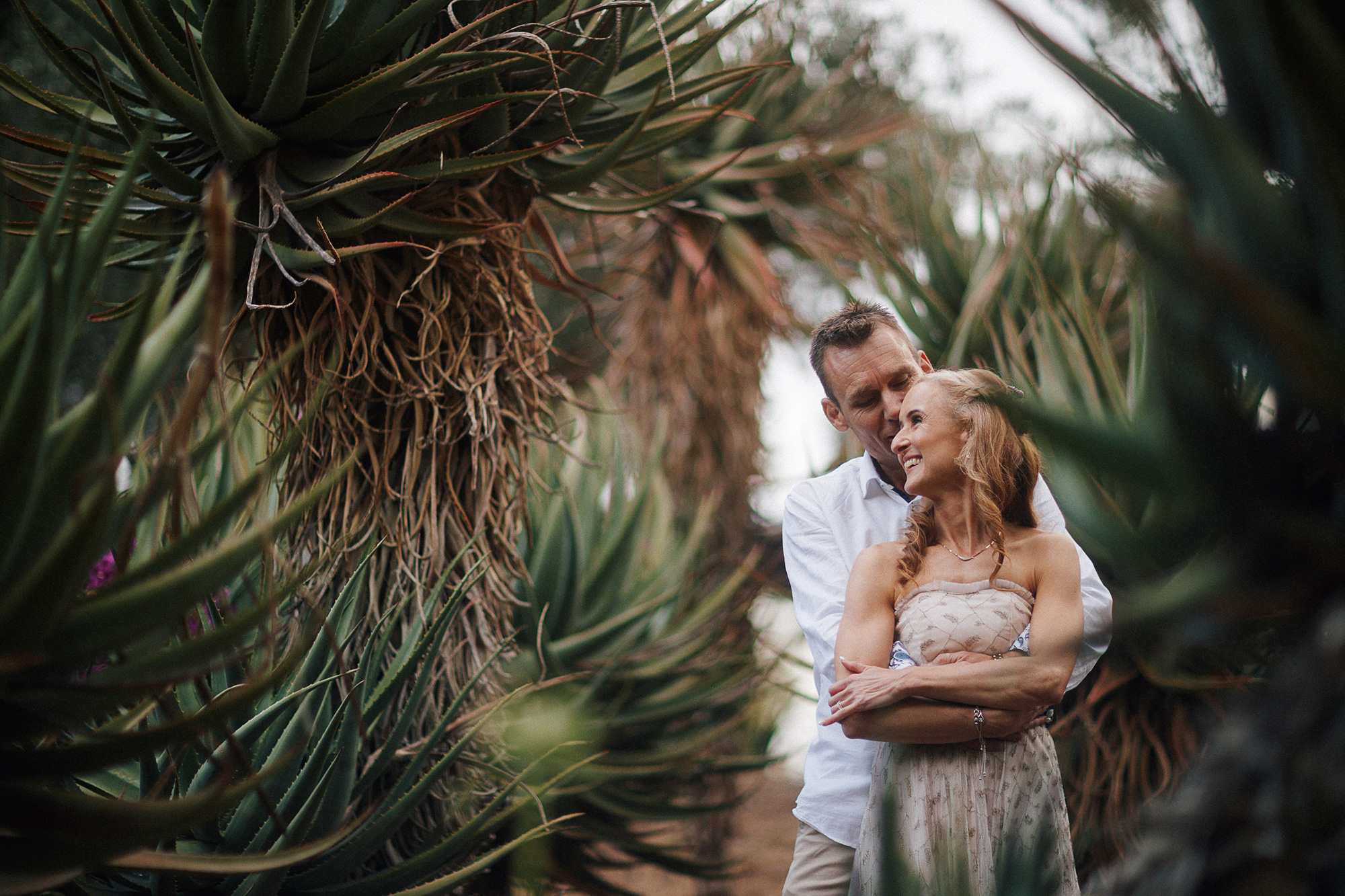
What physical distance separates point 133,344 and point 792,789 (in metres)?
10.5

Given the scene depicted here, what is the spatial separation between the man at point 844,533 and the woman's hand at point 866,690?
22 cm

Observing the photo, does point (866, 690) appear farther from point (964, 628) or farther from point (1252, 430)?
point (1252, 430)

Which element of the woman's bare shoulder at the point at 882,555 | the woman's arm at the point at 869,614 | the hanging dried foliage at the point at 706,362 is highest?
the hanging dried foliage at the point at 706,362

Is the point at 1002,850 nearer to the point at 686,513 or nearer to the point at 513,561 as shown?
the point at 513,561

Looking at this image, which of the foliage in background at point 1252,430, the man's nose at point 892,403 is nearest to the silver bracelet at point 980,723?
the foliage in background at point 1252,430

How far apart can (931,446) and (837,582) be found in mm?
473

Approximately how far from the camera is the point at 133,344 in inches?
Result: 49.5

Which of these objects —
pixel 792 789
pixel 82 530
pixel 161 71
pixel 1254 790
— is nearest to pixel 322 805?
pixel 82 530

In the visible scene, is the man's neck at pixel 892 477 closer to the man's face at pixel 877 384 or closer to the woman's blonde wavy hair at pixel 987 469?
the man's face at pixel 877 384

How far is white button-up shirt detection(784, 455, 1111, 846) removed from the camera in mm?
2213

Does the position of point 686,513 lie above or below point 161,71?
below

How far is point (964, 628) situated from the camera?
1.90 metres

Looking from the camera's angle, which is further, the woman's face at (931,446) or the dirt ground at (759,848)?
the dirt ground at (759,848)

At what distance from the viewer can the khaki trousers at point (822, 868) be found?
7.34 feet
